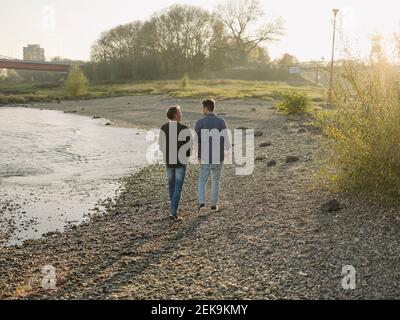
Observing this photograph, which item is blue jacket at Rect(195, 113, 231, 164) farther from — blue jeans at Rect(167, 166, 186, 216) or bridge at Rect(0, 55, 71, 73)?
bridge at Rect(0, 55, 71, 73)

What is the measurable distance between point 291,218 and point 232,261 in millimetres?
2205

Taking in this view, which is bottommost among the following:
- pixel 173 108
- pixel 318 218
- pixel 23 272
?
A: pixel 23 272

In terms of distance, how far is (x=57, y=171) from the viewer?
17.7 m

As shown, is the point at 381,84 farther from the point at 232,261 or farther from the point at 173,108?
the point at 232,261

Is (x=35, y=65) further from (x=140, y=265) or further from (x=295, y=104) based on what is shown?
(x=140, y=265)

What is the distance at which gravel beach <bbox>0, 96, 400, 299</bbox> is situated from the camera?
6328 mm

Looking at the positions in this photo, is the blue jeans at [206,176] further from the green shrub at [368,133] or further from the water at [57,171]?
the water at [57,171]

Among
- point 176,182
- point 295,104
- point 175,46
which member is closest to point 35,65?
point 175,46

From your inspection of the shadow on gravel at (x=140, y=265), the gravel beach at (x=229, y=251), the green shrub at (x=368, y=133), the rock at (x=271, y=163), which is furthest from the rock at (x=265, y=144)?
the shadow on gravel at (x=140, y=265)

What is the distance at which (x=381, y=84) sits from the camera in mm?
9250

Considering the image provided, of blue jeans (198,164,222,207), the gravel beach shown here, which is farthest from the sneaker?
the gravel beach

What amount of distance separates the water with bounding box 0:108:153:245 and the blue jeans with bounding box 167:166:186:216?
2.71 meters
